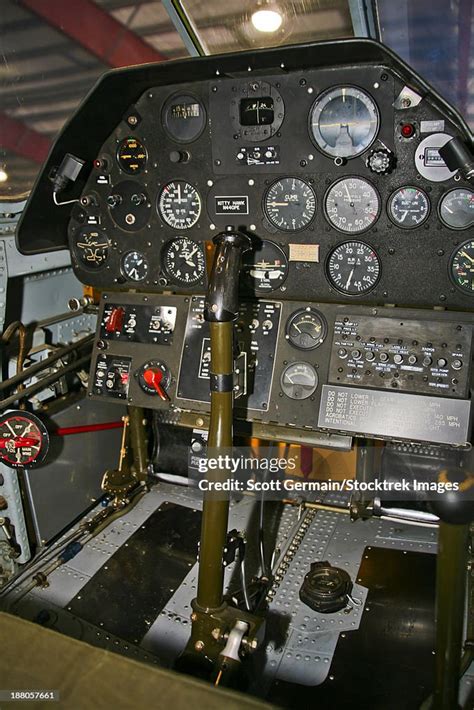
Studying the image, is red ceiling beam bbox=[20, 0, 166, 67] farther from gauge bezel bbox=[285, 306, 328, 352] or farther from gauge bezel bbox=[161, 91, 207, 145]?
gauge bezel bbox=[285, 306, 328, 352]

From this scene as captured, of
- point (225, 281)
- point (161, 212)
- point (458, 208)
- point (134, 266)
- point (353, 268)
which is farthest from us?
point (134, 266)

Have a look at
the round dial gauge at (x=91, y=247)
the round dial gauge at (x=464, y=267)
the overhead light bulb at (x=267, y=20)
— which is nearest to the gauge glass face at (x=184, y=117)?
the overhead light bulb at (x=267, y=20)

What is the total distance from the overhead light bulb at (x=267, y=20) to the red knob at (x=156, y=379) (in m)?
1.69

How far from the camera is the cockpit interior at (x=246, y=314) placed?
238 centimetres

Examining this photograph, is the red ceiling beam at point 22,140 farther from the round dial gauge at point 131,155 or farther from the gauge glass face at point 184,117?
the gauge glass face at point 184,117

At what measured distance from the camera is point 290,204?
2742 millimetres

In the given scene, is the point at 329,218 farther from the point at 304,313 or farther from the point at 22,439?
the point at 22,439

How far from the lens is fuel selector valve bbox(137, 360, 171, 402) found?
2922 mm

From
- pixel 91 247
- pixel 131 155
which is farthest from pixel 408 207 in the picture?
pixel 91 247

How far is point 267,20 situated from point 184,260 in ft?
3.82

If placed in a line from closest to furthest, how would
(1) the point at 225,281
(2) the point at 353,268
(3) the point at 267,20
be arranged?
1. (1) the point at 225,281
2. (3) the point at 267,20
3. (2) the point at 353,268

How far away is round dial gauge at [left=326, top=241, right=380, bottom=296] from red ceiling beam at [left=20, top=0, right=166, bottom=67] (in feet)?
4.87

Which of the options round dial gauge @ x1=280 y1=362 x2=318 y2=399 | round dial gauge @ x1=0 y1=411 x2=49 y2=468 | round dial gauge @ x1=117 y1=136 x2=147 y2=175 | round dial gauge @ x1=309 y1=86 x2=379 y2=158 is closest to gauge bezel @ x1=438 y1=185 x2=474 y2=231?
round dial gauge @ x1=309 y1=86 x2=379 y2=158

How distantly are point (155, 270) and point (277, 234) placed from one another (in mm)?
702
